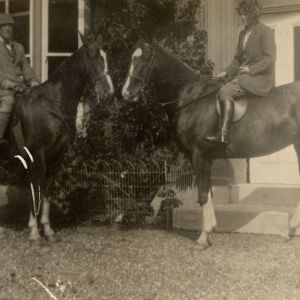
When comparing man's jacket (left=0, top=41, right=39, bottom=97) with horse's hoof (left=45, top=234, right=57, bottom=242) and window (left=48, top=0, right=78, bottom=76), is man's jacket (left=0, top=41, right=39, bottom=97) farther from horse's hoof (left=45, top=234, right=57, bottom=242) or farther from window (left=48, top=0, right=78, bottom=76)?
window (left=48, top=0, right=78, bottom=76)

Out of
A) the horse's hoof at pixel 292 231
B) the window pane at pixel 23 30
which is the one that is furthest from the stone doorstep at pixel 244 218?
the window pane at pixel 23 30

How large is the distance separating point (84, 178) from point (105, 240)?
5.73ft

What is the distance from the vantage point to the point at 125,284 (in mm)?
4898

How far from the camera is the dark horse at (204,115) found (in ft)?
21.7

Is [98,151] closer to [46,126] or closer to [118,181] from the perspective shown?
[118,181]

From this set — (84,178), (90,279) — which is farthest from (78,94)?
(90,279)

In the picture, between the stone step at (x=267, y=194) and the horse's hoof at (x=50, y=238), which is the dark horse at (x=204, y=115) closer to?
the stone step at (x=267, y=194)

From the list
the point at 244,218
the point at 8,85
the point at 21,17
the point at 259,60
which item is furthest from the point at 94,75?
the point at 21,17

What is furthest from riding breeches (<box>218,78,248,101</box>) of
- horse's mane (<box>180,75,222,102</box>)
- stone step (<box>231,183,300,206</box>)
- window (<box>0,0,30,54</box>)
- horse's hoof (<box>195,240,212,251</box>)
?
→ window (<box>0,0,30,54</box>)

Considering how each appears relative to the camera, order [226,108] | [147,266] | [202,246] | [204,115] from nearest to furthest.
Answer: [147,266], [226,108], [202,246], [204,115]

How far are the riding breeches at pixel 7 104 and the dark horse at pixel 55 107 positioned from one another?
A: 13 cm

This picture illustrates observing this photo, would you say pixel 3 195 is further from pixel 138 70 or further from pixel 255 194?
pixel 255 194

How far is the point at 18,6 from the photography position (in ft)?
33.2

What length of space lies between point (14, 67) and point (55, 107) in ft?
3.07
